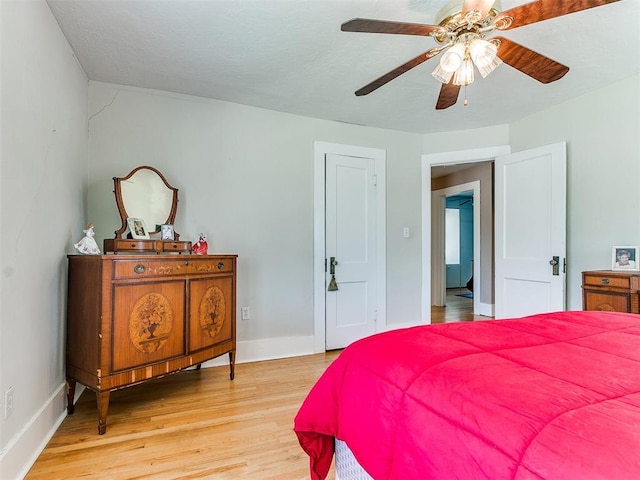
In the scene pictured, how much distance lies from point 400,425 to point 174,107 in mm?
2944

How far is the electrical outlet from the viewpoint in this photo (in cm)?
146

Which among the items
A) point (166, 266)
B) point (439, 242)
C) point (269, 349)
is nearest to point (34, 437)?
point (166, 266)

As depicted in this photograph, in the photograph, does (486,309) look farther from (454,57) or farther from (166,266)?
(166,266)

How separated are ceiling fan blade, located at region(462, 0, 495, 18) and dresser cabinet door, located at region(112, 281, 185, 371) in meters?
2.09

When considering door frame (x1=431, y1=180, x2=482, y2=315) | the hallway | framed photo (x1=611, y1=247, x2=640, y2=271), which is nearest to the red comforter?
framed photo (x1=611, y1=247, x2=640, y2=271)

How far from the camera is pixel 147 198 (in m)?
2.73

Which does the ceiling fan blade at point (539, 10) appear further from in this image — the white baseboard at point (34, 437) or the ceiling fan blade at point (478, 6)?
the white baseboard at point (34, 437)

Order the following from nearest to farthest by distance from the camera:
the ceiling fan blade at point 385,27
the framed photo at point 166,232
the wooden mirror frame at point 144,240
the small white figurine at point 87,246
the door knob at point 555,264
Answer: the ceiling fan blade at point 385,27
the small white figurine at point 87,246
the wooden mirror frame at point 144,240
the framed photo at point 166,232
the door knob at point 555,264

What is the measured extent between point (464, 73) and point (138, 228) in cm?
230

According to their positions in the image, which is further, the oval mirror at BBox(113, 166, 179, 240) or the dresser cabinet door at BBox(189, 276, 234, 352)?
the oval mirror at BBox(113, 166, 179, 240)

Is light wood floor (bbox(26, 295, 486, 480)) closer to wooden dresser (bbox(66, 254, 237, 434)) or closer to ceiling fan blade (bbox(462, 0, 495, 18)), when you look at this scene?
wooden dresser (bbox(66, 254, 237, 434))

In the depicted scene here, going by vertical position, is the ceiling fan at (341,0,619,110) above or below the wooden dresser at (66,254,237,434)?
above

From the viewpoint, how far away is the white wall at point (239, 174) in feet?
9.09

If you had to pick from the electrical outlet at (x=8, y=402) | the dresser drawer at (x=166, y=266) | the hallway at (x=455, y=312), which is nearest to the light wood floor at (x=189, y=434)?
the electrical outlet at (x=8, y=402)
